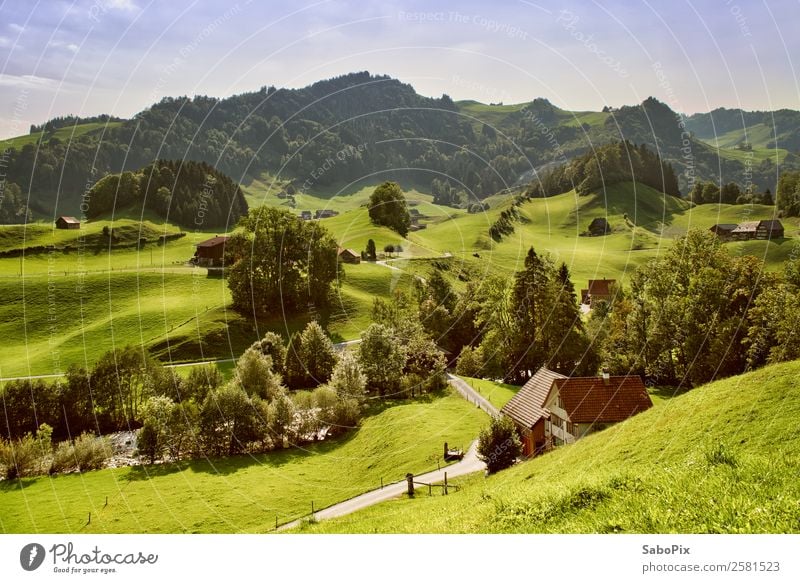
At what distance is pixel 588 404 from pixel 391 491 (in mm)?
14594

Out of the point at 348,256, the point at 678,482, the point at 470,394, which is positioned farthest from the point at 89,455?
the point at 348,256

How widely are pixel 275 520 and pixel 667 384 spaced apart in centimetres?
4422

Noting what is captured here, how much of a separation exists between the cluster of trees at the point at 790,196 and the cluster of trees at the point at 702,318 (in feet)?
245

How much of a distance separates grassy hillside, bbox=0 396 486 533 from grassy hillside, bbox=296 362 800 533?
14.4 meters

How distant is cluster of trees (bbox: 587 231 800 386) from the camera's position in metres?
48.2

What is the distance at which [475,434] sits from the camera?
4459 centimetres

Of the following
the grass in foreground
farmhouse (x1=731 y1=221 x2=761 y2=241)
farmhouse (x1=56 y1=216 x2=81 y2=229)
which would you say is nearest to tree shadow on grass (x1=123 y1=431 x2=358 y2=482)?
the grass in foreground

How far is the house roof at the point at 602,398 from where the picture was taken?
38094 mm

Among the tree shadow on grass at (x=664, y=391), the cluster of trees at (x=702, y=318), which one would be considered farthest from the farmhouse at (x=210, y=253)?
the tree shadow on grass at (x=664, y=391)

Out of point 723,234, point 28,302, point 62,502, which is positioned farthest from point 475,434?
point 723,234

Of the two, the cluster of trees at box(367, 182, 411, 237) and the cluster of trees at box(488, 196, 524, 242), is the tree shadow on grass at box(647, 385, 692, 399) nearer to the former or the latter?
the cluster of trees at box(367, 182, 411, 237)

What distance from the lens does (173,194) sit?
147875 millimetres
